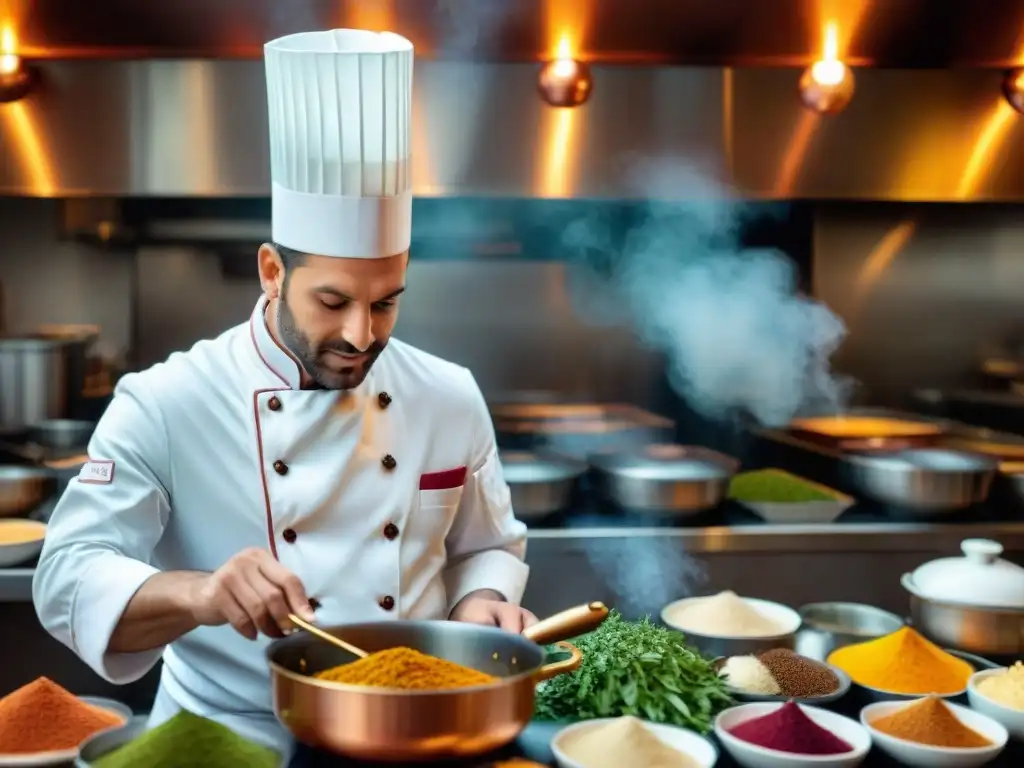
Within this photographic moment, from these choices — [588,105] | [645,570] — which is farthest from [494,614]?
[588,105]

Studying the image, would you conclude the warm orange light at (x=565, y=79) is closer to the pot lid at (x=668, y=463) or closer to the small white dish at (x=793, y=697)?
the pot lid at (x=668, y=463)

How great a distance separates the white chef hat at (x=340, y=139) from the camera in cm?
185

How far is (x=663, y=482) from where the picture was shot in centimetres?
327

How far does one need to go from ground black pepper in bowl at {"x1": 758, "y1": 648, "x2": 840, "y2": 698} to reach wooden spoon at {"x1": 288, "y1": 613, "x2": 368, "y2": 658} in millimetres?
772

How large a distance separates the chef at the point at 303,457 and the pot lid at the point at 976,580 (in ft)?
3.25

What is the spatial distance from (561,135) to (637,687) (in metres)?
2.13

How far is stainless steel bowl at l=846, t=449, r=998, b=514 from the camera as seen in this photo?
3.35 meters

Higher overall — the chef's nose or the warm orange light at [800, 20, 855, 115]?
the warm orange light at [800, 20, 855, 115]

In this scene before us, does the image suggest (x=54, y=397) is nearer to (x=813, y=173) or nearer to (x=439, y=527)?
(x=439, y=527)

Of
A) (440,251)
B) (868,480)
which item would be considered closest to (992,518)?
(868,480)

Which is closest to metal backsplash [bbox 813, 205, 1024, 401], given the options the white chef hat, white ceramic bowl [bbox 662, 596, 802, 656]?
white ceramic bowl [bbox 662, 596, 802, 656]

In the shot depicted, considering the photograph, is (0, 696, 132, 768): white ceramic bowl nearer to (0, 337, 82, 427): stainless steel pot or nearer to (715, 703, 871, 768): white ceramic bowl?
(715, 703, 871, 768): white ceramic bowl

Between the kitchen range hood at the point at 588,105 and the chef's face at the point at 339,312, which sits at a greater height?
the kitchen range hood at the point at 588,105

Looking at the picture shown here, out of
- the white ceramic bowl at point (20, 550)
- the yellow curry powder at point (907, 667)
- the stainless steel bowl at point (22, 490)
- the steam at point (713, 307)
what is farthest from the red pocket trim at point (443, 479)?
the steam at point (713, 307)
